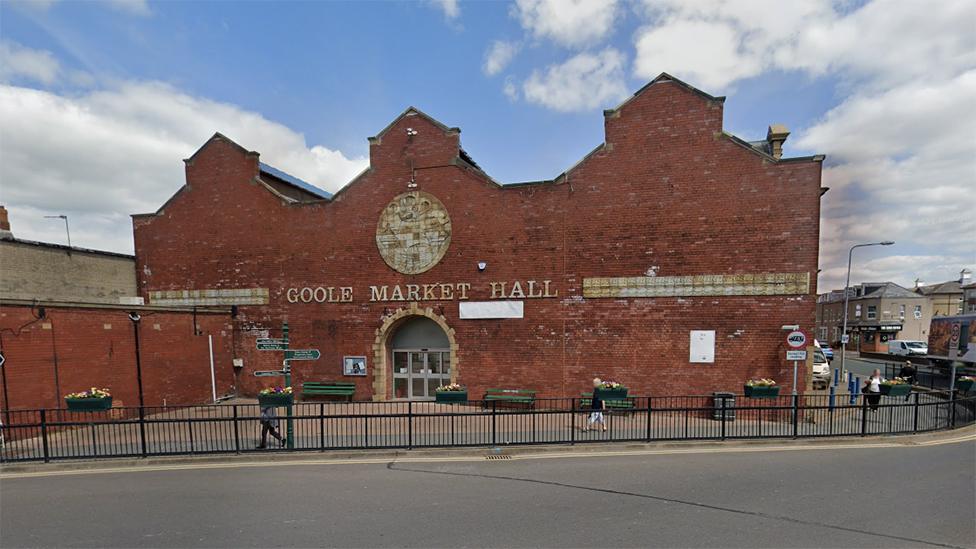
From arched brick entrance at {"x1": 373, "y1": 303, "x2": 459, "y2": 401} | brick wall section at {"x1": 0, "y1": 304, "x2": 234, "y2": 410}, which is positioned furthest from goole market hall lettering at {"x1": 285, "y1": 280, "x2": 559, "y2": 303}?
brick wall section at {"x1": 0, "y1": 304, "x2": 234, "y2": 410}

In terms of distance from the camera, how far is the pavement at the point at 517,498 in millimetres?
4941

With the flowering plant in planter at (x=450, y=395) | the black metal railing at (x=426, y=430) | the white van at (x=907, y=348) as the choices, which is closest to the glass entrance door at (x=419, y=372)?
the flowering plant in planter at (x=450, y=395)

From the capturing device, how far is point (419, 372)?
1511 cm

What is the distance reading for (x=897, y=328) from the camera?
42625 millimetres

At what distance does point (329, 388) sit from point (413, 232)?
6474 mm

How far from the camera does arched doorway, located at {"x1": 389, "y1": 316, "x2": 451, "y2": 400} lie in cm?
1491

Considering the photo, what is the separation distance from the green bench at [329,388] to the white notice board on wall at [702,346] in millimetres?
11602

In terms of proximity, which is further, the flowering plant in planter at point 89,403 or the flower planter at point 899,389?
the flower planter at point 899,389

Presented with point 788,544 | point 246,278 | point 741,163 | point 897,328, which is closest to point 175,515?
point 788,544

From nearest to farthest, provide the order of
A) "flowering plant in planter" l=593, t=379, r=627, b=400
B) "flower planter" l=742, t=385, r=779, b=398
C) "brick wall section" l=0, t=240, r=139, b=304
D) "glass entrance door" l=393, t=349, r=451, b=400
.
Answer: "flowering plant in planter" l=593, t=379, r=627, b=400 → "flower planter" l=742, t=385, r=779, b=398 → "brick wall section" l=0, t=240, r=139, b=304 → "glass entrance door" l=393, t=349, r=451, b=400

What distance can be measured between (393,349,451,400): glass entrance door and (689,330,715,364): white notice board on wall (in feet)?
26.9

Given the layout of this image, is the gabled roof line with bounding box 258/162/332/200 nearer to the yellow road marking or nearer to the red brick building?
the red brick building

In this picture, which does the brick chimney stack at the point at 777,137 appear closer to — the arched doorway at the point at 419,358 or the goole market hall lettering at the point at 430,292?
the goole market hall lettering at the point at 430,292

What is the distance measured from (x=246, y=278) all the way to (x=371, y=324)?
17.8 feet
